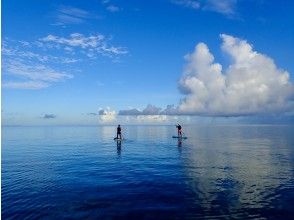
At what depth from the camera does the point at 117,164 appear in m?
41.0

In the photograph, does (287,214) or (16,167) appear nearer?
(287,214)

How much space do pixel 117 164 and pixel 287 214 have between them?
24.4 meters

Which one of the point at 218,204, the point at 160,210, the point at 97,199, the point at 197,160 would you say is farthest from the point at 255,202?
the point at 197,160

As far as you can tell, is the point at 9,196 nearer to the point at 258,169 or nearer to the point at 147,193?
the point at 147,193

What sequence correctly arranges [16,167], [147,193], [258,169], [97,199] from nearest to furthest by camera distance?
[97,199]
[147,193]
[258,169]
[16,167]

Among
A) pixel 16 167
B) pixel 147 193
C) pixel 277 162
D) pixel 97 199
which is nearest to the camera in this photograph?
pixel 97 199

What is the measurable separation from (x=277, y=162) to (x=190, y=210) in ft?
84.2

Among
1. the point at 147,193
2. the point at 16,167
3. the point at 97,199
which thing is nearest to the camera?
the point at 97,199

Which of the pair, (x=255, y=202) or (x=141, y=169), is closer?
(x=255, y=202)

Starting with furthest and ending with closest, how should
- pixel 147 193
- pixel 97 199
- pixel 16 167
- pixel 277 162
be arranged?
pixel 277 162 < pixel 16 167 < pixel 147 193 < pixel 97 199

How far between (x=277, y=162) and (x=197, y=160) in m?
10.3

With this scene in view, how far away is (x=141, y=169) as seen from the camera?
36.8 meters

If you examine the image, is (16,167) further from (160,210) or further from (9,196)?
(160,210)

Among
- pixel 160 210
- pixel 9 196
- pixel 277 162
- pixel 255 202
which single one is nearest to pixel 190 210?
pixel 160 210
